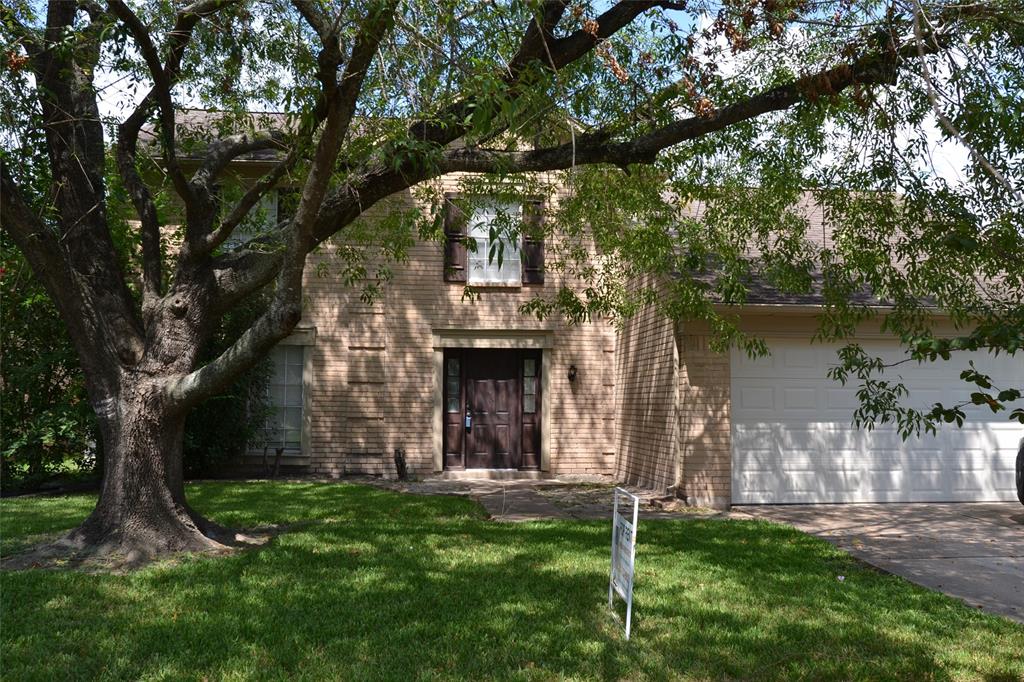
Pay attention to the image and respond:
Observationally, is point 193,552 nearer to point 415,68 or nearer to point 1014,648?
point 415,68

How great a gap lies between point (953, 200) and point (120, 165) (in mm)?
7214

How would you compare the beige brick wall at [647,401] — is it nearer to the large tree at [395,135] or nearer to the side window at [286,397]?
the large tree at [395,135]

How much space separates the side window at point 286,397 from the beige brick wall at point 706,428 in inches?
270

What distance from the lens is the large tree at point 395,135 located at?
258 inches

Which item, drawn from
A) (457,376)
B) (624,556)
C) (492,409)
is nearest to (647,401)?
(492,409)

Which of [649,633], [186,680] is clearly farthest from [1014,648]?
[186,680]

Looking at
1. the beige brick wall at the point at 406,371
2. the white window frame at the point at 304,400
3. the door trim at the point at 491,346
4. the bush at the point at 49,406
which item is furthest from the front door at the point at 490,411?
the bush at the point at 49,406

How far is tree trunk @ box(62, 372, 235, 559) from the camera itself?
23.9ft

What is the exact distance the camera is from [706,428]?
1149 centimetres

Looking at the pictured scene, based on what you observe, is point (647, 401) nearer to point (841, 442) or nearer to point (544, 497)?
point (544, 497)

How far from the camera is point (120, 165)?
8328 millimetres

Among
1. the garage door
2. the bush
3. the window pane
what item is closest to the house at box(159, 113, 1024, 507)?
the window pane

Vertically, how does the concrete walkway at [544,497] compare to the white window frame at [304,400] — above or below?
below

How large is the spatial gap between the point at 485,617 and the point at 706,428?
645 centimetres
